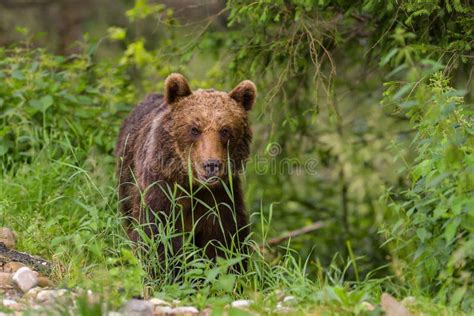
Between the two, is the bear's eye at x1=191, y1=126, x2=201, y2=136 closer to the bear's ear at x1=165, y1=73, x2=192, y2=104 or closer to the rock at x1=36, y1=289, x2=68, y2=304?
the bear's ear at x1=165, y1=73, x2=192, y2=104

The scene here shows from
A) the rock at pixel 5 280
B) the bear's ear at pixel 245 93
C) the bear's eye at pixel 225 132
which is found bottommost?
the rock at pixel 5 280

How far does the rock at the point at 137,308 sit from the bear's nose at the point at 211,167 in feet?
5.40

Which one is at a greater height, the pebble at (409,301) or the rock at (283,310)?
the pebble at (409,301)

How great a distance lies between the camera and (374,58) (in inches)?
313

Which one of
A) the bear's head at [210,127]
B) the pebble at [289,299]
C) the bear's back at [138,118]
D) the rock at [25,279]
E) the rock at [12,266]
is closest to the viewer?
the pebble at [289,299]

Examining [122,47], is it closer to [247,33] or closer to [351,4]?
[247,33]

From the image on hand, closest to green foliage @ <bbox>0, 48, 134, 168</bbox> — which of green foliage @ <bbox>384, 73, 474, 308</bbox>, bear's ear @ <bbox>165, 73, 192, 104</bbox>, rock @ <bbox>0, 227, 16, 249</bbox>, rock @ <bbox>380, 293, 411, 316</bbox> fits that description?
bear's ear @ <bbox>165, 73, 192, 104</bbox>

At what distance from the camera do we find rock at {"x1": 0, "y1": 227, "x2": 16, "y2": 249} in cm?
589

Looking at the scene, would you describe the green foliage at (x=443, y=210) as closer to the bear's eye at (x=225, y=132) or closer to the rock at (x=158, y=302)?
the rock at (x=158, y=302)

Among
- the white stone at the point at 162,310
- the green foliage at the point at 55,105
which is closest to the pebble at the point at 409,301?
the white stone at the point at 162,310

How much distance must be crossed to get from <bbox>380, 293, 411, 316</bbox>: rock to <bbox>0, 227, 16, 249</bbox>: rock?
8.56 feet

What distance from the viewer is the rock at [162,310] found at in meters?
4.47

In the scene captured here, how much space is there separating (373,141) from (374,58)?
5.94 ft

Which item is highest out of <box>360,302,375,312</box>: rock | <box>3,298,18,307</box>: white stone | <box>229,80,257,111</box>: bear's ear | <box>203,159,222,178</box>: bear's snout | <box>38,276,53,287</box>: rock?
<box>229,80,257,111</box>: bear's ear
